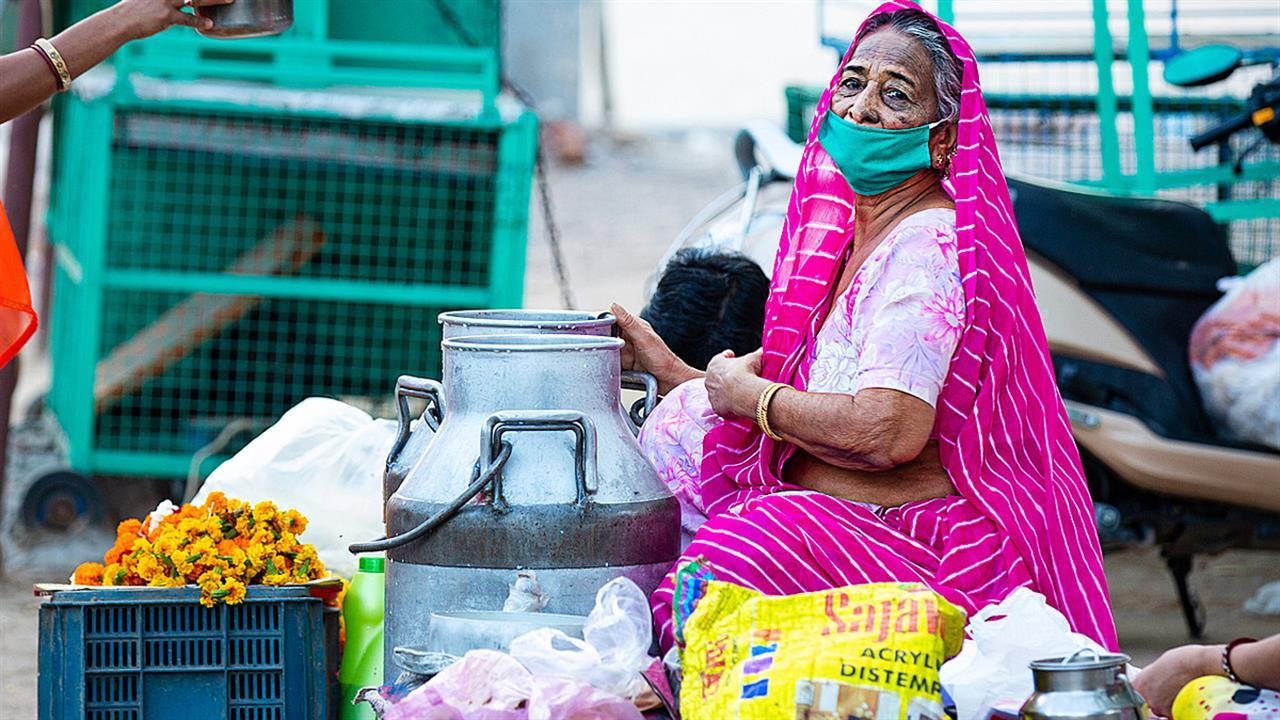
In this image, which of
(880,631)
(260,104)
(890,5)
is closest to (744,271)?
(890,5)

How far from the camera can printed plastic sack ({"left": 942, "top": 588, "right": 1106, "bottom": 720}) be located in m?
2.25

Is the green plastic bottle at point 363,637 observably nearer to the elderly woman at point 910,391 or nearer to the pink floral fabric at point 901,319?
the elderly woman at point 910,391

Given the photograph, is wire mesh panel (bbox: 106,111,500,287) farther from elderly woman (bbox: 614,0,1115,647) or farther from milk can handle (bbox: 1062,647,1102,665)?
milk can handle (bbox: 1062,647,1102,665)

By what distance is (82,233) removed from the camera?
608 cm

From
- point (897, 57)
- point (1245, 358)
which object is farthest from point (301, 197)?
point (897, 57)

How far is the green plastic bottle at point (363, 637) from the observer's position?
296cm

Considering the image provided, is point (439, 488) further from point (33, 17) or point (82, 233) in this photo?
point (33, 17)

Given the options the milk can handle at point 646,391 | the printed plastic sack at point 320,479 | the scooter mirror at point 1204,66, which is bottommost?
the printed plastic sack at point 320,479

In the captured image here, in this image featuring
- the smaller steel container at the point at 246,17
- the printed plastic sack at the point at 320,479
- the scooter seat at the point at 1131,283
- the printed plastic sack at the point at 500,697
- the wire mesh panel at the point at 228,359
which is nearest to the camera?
the printed plastic sack at the point at 500,697

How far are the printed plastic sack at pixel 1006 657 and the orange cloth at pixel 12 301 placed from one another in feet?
6.63

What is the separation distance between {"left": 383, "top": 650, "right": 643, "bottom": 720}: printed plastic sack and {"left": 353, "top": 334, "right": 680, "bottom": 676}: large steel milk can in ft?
0.93

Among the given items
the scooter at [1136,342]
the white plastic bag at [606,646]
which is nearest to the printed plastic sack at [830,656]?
the white plastic bag at [606,646]

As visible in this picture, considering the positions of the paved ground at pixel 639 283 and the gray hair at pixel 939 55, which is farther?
the paved ground at pixel 639 283

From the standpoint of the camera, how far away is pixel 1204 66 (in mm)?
4801
